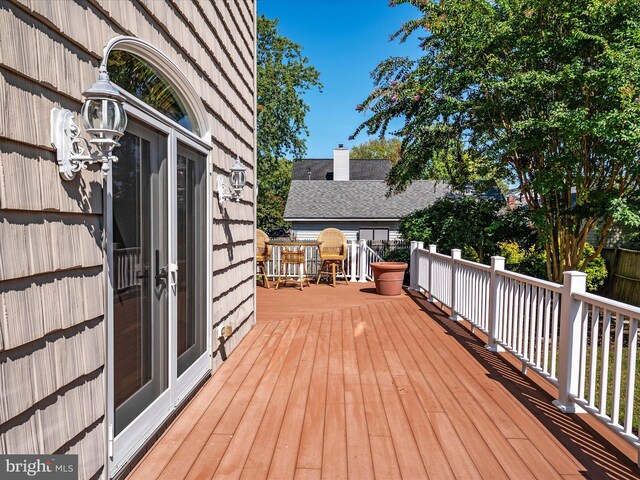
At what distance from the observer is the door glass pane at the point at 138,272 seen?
203 cm

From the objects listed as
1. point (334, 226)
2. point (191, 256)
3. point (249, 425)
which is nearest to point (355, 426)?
point (249, 425)

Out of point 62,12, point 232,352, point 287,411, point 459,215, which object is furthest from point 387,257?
point 62,12

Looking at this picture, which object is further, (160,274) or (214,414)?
(214,414)

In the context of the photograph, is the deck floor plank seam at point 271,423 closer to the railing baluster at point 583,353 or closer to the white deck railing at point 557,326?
the white deck railing at point 557,326

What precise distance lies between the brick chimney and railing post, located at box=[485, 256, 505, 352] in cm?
1802

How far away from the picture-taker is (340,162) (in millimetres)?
21703

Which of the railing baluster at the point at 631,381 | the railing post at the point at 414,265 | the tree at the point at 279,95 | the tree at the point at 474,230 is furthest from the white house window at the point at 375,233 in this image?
the railing baluster at the point at 631,381

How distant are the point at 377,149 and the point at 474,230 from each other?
30.4 meters

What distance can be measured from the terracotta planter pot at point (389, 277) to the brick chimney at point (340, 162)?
1484 centimetres

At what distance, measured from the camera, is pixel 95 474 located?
1775 millimetres

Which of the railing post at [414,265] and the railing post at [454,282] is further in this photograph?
the railing post at [414,265]

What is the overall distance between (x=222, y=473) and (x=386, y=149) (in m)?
38.3

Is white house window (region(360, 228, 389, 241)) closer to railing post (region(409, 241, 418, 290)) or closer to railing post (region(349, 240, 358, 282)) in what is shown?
railing post (region(349, 240, 358, 282))

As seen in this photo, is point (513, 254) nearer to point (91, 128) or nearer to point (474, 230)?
point (474, 230)
